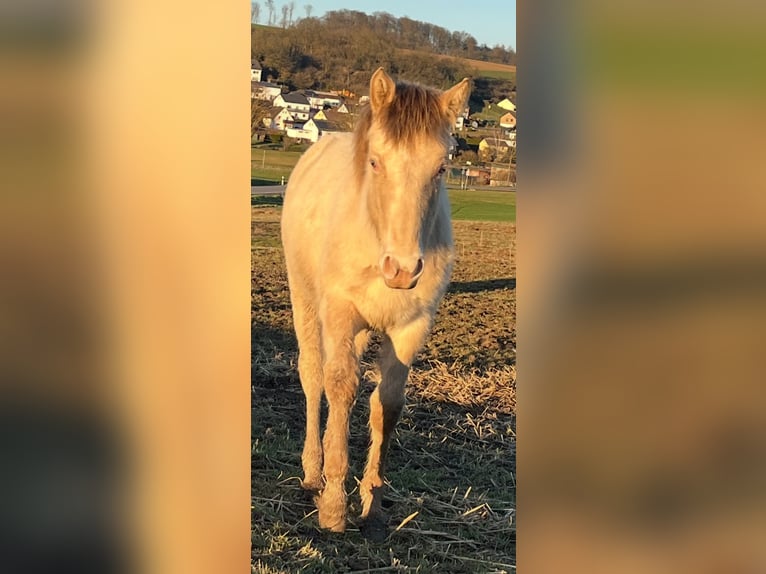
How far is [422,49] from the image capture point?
1.58m

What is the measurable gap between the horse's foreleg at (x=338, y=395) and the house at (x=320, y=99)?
0.74 metres

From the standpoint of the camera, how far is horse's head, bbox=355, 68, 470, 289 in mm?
2035

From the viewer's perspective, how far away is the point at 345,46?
1.61 meters

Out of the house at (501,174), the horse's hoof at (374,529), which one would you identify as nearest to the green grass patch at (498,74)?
the house at (501,174)

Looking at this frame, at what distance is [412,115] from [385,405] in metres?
1.10

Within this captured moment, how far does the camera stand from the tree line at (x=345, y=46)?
1.47 metres
